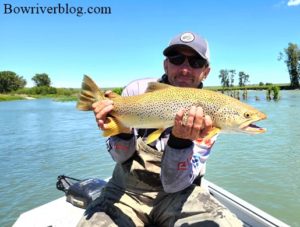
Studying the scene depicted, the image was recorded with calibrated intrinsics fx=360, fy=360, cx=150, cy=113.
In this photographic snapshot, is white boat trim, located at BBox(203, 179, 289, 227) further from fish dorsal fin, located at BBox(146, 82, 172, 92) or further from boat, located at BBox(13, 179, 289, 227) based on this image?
fish dorsal fin, located at BBox(146, 82, 172, 92)

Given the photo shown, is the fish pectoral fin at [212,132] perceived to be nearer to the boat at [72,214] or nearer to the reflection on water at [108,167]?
the boat at [72,214]

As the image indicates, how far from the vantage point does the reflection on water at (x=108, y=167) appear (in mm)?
8141

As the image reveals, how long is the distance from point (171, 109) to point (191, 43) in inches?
35.0

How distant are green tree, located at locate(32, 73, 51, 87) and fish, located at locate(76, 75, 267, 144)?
13689 cm

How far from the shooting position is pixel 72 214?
4.75 metres

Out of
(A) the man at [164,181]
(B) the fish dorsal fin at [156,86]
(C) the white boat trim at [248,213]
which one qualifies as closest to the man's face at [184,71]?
(A) the man at [164,181]

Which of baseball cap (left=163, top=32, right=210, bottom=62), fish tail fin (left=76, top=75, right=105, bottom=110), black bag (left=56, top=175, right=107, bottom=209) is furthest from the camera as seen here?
black bag (left=56, top=175, right=107, bottom=209)

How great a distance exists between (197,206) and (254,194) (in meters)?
5.56

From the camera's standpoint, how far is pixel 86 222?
130 inches

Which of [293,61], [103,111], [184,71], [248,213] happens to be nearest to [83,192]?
[103,111]

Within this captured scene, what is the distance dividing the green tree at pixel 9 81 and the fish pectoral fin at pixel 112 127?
403 feet

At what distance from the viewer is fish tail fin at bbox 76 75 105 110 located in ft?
10.5

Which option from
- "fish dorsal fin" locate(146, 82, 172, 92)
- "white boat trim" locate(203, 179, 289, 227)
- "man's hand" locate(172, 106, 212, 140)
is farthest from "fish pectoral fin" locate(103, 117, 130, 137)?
"white boat trim" locate(203, 179, 289, 227)

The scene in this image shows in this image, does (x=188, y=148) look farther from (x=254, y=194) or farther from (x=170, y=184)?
(x=254, y=194)
